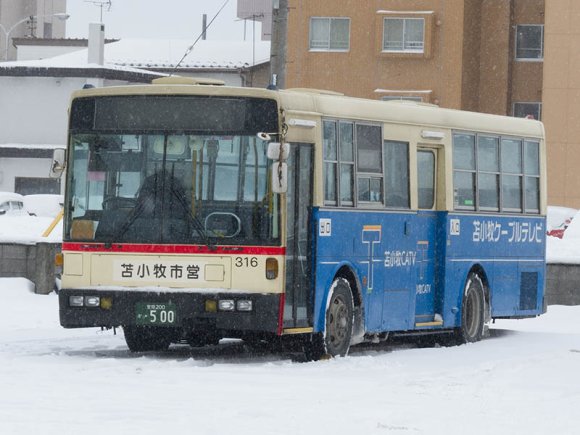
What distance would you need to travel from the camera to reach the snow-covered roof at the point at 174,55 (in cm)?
7600

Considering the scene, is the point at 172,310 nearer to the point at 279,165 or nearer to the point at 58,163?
the point at 279,165

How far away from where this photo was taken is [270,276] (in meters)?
16.8

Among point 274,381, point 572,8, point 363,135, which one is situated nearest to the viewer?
point 274,381

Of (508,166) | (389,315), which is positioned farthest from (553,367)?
(508,166)

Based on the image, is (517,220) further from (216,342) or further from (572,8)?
(572,8)

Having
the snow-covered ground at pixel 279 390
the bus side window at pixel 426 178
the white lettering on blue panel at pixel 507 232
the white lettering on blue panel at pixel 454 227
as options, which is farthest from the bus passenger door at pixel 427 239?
the white lettering on blue panel at pixel 507 232

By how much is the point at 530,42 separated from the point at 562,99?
5677mm

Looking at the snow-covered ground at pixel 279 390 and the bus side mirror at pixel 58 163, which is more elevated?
the bus side mirror at pixel 58 163

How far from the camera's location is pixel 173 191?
1703 cm

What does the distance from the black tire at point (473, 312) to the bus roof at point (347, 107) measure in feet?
6.37

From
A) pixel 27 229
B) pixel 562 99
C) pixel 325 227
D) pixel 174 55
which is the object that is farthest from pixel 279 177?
pixel 174 55

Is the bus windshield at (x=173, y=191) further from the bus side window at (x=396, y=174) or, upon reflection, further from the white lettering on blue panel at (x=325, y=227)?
the bus side window at (x=396, y=174)

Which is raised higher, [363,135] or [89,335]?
[363,135]

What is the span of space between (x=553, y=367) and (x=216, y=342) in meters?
4.16
